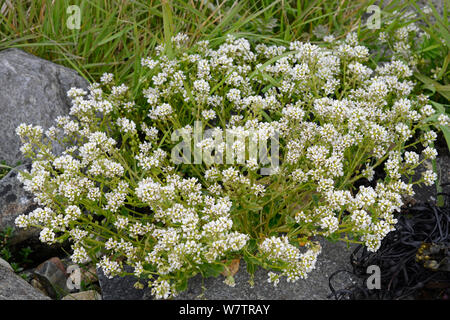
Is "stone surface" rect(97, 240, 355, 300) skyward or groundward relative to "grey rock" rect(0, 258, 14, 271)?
skyward

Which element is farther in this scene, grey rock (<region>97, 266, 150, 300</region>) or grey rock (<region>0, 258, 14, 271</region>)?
grey rock (<region>0, 258, 14, 271</region>)

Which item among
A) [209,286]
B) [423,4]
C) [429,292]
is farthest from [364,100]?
[423,4]

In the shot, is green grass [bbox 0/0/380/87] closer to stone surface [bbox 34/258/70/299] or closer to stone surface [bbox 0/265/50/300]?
stone surface [bbox 34/258/70/299]


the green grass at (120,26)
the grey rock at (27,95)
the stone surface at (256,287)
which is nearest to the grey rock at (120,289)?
the stone surface at (256,287)

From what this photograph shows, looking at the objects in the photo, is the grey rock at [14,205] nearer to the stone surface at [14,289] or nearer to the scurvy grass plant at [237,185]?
the stone surface at [14,289]

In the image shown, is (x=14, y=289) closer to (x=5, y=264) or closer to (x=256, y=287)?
(x=5, y=264)

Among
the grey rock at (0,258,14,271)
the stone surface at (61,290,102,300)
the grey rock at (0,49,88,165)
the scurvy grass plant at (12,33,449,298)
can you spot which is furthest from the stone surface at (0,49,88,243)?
the stone surface at (61,290,102,300)
